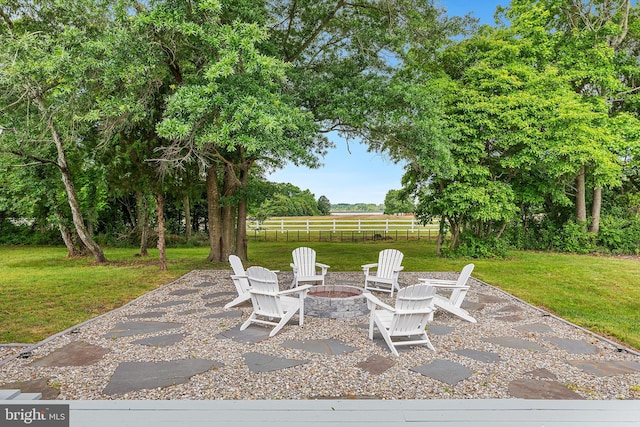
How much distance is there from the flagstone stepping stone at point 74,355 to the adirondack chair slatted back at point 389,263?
189 inches

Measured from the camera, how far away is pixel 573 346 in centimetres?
434

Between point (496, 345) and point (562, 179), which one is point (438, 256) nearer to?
point (562, 179)

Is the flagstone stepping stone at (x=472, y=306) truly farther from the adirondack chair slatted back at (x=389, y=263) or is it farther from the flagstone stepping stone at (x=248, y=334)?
the flagstone stepping stone at (x=248, y=334)

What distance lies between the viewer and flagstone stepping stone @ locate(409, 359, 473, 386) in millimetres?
3398

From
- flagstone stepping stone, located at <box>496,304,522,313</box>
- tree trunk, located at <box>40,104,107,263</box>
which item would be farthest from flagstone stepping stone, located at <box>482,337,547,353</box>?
tree trunk, located at <box>40,104,107,263</box>

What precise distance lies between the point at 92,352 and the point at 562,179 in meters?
15.0

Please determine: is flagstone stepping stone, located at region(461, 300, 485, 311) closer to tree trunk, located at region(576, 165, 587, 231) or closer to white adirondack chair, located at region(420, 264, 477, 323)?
white adirondack chair, located at region(420, 264, 477, 323)

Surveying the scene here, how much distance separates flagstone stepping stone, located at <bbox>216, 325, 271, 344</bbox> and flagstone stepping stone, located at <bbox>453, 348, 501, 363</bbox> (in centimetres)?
219

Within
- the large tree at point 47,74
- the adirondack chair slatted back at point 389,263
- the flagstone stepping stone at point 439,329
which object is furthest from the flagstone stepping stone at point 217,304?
the large tree at point 47,74

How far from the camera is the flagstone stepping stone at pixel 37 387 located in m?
3.02

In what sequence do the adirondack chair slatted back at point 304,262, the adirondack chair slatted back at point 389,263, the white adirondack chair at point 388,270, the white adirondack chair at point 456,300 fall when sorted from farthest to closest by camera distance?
the adirondack chair slatted back at point 304,262, the adirondack chair slatted back at point 389,263, the white adirondack chair at point 388,270, the white adirondack chair at point 456,300

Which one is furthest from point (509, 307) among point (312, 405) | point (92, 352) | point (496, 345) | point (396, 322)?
point (92, 352)

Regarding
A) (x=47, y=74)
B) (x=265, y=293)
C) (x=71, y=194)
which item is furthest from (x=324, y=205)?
(x=265, y=293)

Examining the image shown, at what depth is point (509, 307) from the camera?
611 centimetres
